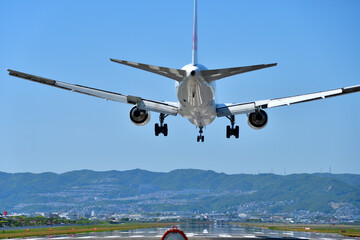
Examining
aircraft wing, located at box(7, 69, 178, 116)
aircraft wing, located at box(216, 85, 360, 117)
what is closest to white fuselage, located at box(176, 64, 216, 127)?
aircraft wing, located at box(216, 85, 360, 117)

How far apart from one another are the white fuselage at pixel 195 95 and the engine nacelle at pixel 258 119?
4167 millimetres

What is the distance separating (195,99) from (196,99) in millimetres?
86

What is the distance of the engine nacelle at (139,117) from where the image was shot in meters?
48.6

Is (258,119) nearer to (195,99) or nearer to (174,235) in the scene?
(195,99)

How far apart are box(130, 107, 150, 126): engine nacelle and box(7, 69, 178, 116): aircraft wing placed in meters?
1.08

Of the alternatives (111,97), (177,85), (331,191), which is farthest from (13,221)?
(331,191)

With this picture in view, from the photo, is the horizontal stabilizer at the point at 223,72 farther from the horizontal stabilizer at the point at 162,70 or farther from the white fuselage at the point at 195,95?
the horizontal stabilizer at the point at 162,70

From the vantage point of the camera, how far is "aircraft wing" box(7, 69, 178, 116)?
44959 millimetres

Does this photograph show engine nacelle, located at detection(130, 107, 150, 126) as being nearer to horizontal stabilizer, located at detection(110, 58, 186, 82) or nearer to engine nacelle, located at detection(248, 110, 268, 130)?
engine nacelle, located at detection(248, 110, 268, 130)

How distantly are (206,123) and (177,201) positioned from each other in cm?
12028

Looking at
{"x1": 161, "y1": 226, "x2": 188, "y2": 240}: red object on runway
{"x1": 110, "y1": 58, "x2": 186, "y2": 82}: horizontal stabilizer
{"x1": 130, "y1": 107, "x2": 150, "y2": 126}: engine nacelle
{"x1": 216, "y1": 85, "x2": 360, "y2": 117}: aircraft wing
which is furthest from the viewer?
{"x1": 130, "y1": 107, "x2": 150, "y2": 126}: engine nacelle

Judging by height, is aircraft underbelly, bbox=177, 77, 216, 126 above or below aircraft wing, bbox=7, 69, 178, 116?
below

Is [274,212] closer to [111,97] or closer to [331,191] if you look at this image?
[331,191]

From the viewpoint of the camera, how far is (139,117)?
4875cm
